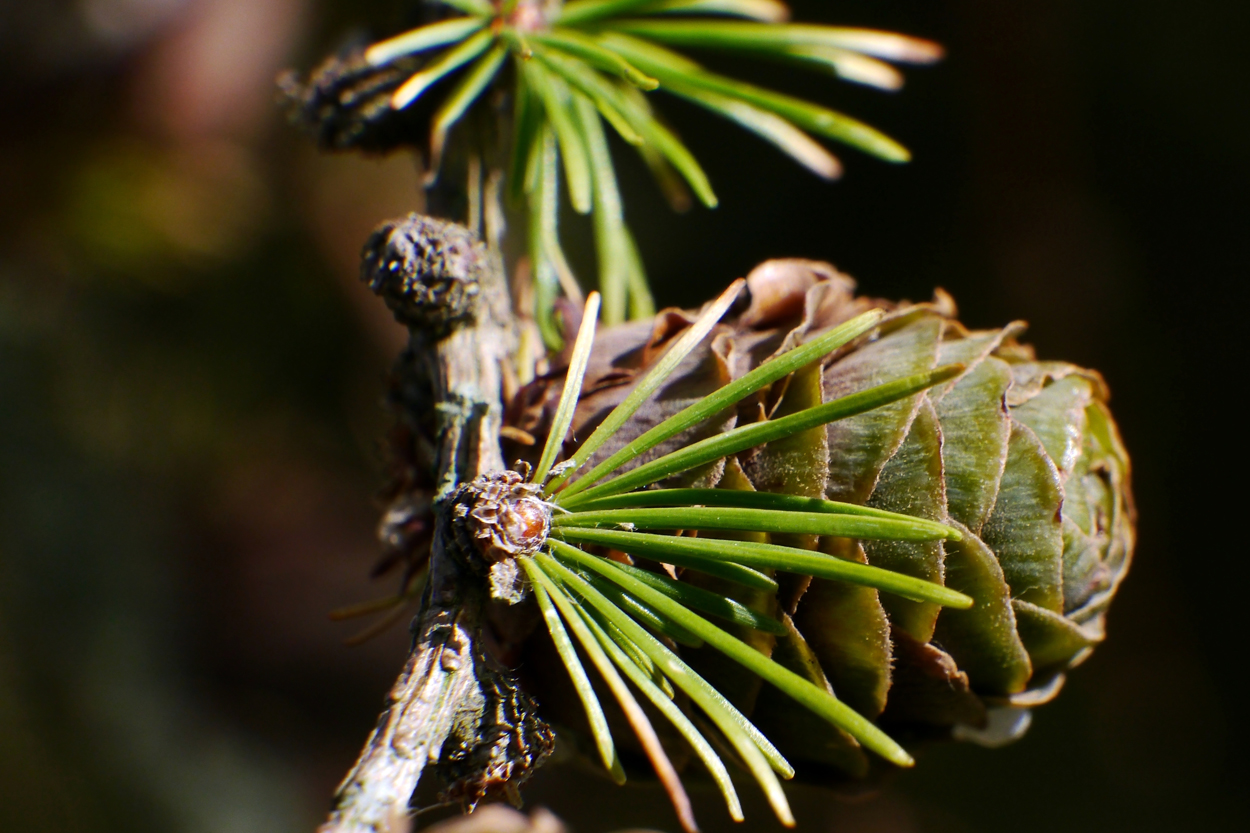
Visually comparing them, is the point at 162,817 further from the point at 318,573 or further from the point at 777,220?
the point at 777,220

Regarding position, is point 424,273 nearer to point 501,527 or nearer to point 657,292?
point 501,527

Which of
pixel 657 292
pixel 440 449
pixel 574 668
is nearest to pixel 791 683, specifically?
pixel 574 668

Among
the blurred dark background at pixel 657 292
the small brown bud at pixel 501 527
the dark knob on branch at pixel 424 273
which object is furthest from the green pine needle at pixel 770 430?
the blurred dark background at pixel 657 292

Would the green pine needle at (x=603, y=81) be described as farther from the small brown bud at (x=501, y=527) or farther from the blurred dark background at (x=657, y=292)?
the blurred dark background at (x=657, y=292)

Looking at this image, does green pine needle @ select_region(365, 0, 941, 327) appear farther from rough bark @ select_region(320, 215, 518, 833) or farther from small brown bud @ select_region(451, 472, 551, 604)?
small brown bud @ select_region(451, 472, 551, 604)

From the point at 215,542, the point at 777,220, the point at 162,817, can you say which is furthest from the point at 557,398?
the point at 215,542

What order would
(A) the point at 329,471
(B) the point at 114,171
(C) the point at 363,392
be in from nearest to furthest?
(B) the point at 114,171 < (C) the point at 363,392 < (A) the point at 329,471

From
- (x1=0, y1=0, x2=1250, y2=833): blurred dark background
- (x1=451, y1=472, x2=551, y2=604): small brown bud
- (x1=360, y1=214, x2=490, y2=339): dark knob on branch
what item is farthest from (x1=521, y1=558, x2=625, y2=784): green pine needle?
(x1=0, y1=0, x2=1250, y2=833): blurred dark background
